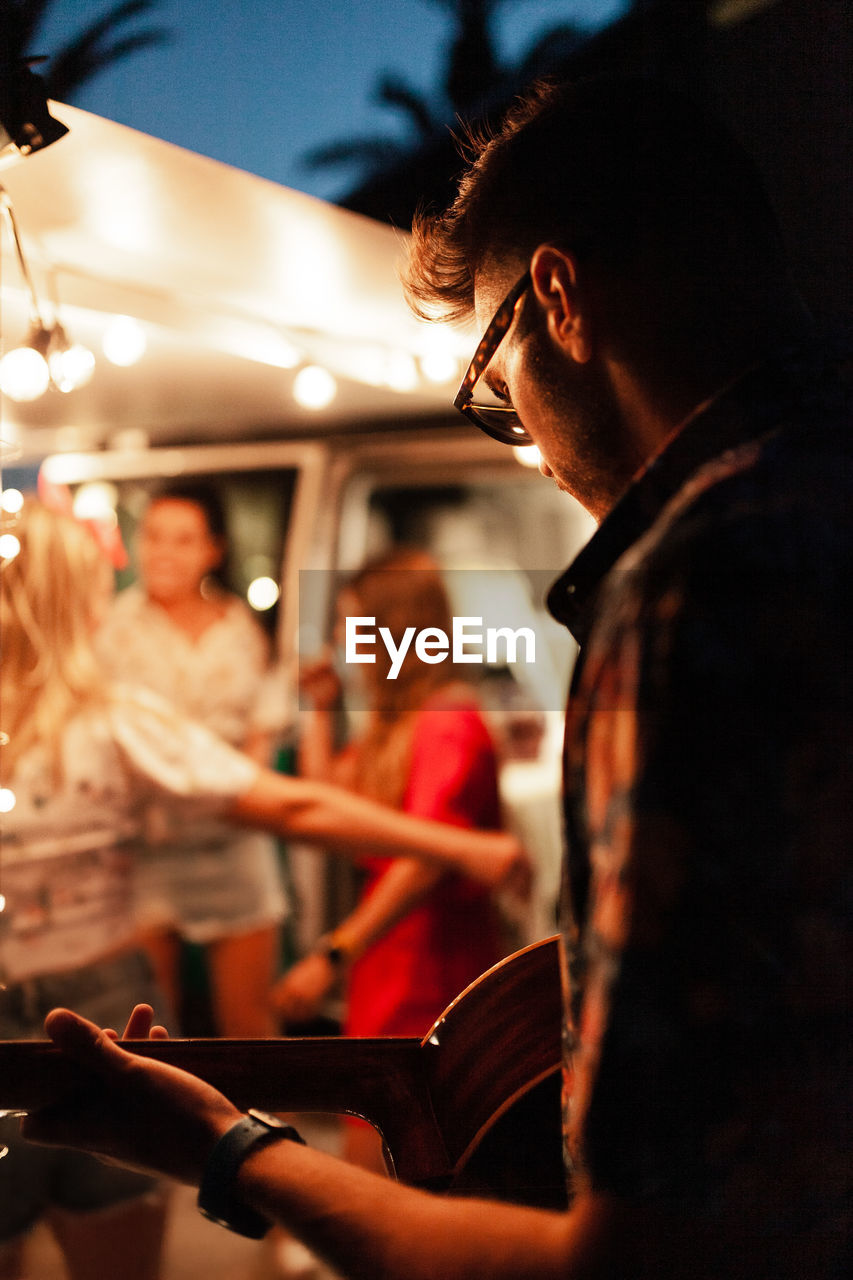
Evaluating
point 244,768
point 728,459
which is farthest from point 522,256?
point 244,768

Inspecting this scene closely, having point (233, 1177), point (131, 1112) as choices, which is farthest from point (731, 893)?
point (131, 1112)

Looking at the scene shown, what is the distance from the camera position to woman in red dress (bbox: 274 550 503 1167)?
226 centimetres

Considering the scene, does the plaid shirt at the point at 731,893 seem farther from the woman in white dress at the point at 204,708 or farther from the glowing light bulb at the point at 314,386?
the glowing light bulb at the point at 314,386

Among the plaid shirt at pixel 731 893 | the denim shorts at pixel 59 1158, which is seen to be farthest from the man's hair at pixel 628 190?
the denim shorts at pixel 59 1158

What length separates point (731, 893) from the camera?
1.58 ft

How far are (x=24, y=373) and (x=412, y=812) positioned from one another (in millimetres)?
1287

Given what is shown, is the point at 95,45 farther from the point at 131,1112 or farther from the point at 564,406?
the point at 131,1112

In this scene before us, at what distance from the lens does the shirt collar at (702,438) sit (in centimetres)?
62

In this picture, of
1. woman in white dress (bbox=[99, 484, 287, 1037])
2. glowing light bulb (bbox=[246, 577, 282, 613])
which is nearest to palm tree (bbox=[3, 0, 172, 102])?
woman in white dress (bbox=[99, 484, 287, 1037])

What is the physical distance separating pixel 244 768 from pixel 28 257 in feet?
4.91

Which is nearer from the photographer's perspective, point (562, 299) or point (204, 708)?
point (562, 299)

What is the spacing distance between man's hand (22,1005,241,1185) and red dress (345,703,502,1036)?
1.50 metres

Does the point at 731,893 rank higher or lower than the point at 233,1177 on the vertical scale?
higher

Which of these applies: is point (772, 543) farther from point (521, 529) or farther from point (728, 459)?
point (521, 529)
